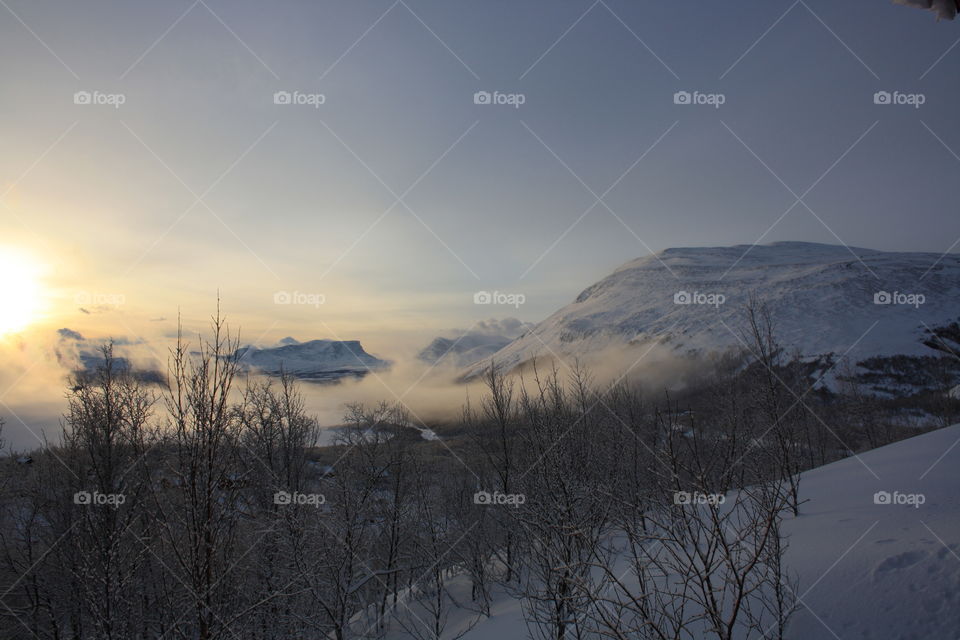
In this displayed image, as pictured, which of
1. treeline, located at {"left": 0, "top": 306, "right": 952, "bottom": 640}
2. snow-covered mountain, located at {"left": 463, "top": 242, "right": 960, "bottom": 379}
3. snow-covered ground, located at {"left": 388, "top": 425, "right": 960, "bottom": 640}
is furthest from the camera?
snow-covered mountain, located at {"left": 463, "top": 242, "right": 960, "bottom": 379}

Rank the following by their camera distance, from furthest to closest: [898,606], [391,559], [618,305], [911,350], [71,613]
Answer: [618,305]
[911,350]
[391,559]
[71,613]
[898,606]

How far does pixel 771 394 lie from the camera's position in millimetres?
16719

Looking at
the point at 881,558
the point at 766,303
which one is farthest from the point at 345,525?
the point at 766,303

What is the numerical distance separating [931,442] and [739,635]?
54.9 ft

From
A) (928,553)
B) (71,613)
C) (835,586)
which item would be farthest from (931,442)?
(71,613)

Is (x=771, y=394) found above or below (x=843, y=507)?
above

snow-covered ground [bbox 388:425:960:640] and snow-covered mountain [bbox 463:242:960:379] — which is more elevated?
snow-covered mountain [bbox 463:242:960:379]

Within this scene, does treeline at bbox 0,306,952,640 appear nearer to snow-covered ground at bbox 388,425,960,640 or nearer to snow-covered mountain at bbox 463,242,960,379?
snow-covered ground at bbox 388,425,960,640

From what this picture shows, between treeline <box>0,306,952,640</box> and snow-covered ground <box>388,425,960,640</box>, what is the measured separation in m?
0.89

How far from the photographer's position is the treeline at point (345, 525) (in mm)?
7043

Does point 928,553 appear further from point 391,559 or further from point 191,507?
point 391,559

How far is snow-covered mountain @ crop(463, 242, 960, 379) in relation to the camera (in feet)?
277

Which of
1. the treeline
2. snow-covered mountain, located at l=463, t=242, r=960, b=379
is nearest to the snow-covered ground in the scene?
the treeline

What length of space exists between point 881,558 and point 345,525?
1460 centimetres
